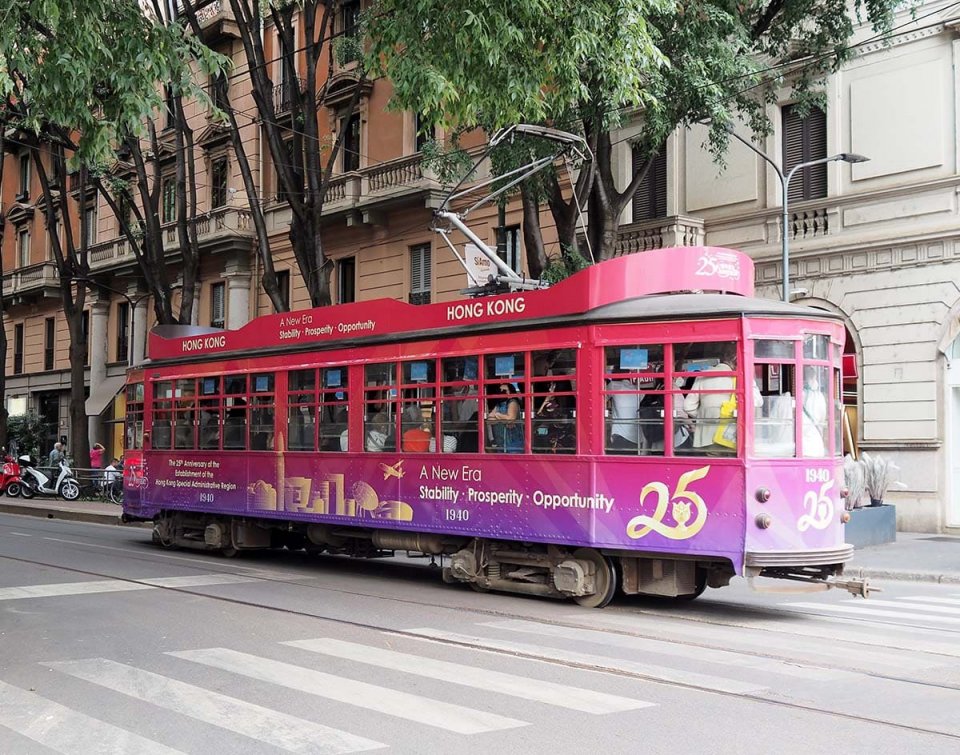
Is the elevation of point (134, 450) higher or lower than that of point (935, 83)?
lower

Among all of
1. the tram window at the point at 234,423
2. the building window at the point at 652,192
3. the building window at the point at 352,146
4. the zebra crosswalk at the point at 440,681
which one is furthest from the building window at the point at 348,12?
the zebra crosswalk at the point at 440,681

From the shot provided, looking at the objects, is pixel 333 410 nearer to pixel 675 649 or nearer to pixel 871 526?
pixel 675 649

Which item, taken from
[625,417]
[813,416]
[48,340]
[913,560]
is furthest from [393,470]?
[48,340]

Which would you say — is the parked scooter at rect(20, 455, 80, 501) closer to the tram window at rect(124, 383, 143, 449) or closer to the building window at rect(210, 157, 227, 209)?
the building window at rect(210, 157, 227, 209)

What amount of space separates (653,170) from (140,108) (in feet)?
51.5

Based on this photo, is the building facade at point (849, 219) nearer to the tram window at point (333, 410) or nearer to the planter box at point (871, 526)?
the planter box at point (871, 526)

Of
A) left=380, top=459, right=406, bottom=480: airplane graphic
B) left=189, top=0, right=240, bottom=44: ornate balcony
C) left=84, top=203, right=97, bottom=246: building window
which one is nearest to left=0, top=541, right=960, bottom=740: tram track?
left=380, top=459, right=406, bottom=480: airplane graphic

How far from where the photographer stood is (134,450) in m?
17.9

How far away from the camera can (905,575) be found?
1472 cm

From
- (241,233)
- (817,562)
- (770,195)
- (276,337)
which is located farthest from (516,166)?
(241,233)

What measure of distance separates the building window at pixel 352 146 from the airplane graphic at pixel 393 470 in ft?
61.1

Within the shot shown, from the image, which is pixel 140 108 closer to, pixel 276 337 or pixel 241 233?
pixel 276 337

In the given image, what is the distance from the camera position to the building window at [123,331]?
3988 cm

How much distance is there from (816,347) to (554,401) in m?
2.63
